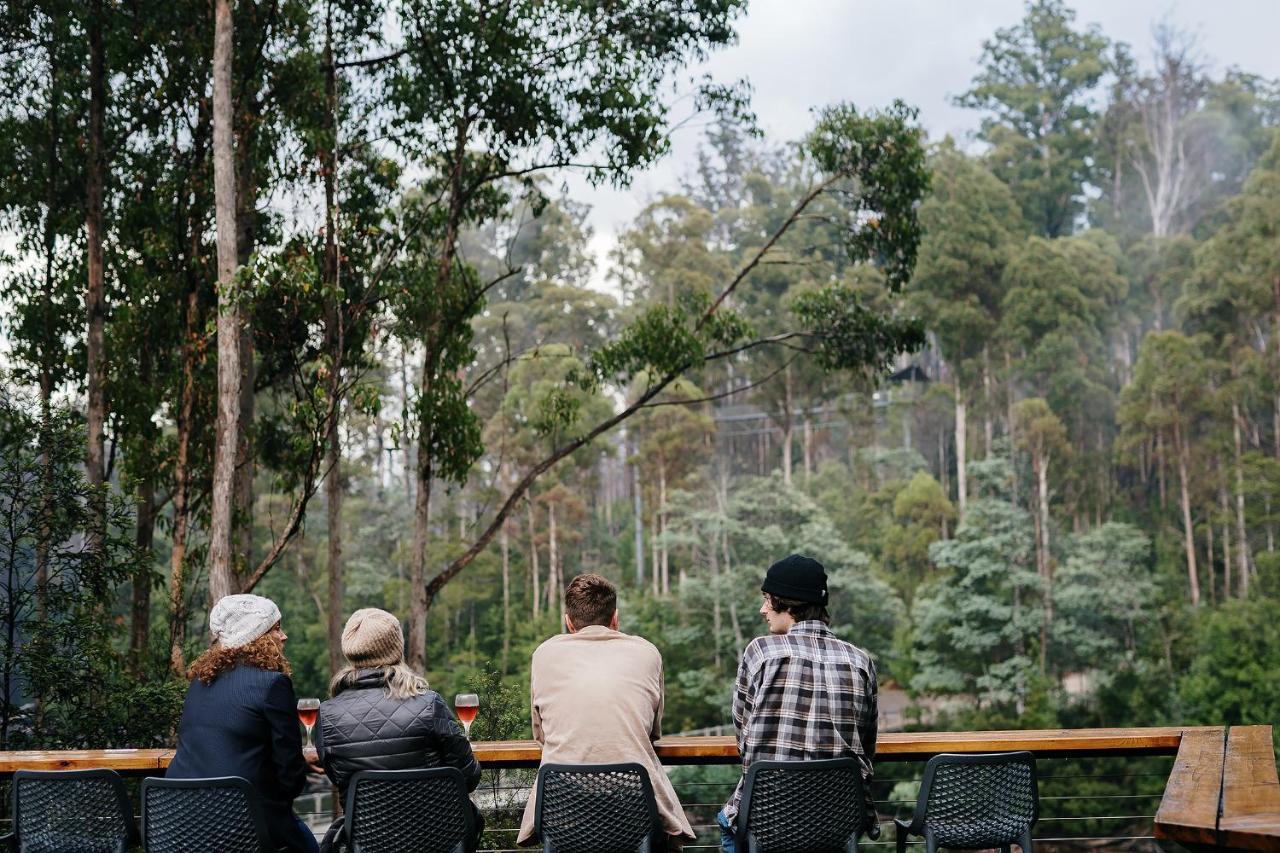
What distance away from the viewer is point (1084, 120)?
33.4m

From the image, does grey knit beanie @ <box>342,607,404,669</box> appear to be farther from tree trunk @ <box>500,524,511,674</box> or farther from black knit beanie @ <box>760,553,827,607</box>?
tree trunk @ <box>500,524,511,674</box>

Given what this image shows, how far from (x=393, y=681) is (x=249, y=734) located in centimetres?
34

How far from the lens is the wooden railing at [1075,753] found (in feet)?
8.86

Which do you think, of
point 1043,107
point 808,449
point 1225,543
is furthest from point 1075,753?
point 1043,107

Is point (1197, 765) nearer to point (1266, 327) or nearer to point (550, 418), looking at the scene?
point (550, 418)

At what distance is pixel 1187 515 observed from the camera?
23.8 metres

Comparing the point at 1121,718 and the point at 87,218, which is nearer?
the point at 87,218

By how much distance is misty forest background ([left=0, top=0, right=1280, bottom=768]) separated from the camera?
9594mm

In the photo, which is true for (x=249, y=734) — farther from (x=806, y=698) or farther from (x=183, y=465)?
(x=183, y=465)

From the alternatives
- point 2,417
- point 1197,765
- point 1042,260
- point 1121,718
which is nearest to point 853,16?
point 1042,260

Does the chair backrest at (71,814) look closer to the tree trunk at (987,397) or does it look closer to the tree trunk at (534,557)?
the tree trunk at (534,557)

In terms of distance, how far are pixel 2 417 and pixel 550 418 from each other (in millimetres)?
4215

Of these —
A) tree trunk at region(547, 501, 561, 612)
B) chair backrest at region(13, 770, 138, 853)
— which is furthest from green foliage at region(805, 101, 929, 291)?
tree trunk at region(547, 501, 561, 612)

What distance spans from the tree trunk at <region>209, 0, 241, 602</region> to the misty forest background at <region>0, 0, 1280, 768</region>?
39 millimetres
